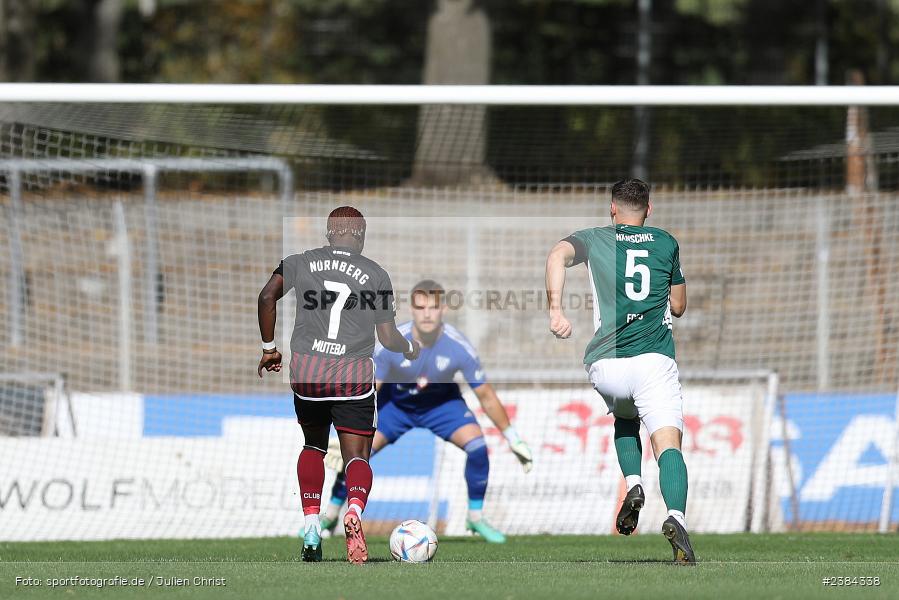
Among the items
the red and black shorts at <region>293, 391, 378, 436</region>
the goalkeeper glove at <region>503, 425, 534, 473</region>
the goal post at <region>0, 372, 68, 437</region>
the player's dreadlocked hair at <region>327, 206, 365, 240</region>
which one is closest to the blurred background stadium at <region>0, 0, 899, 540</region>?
the goal post at <region>0, 372, 68, 437</region>

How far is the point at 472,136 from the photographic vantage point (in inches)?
499

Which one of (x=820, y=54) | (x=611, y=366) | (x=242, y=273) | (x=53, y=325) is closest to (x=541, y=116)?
(x=242, y=273)

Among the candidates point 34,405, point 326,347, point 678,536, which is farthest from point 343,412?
point 34,405

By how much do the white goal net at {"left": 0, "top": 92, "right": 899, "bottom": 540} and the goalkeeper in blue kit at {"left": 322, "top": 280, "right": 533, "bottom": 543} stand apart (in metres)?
1.41

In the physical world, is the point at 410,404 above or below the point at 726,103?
below

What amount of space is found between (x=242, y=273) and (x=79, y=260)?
183cm

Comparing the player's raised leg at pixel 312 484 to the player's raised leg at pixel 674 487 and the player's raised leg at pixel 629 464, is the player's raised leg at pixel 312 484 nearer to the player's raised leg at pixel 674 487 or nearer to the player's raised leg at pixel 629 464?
the player's raised leg at pixel 629 464

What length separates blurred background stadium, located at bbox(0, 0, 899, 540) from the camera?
11820mm

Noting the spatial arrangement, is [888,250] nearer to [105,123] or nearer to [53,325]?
[105,123]

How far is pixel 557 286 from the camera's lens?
7.00 meters

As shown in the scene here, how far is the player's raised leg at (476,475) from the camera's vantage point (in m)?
10.5

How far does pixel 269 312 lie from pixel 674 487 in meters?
2.46

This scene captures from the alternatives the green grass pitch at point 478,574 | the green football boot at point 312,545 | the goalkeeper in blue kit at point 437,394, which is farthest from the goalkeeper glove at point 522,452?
the green football boot at point 312,545

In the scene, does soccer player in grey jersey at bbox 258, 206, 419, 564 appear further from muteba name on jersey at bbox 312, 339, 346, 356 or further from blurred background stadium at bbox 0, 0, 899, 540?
blurred background stadium at bbox 0, 0, 899, 540
